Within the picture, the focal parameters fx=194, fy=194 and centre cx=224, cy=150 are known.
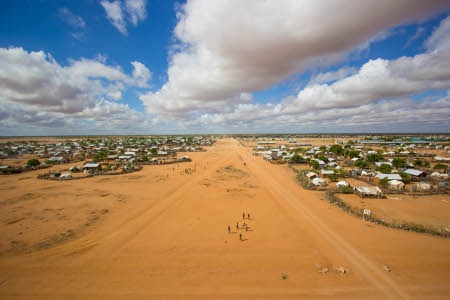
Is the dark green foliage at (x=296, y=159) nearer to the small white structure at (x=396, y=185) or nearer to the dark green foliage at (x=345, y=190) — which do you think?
the small white structure at (x=396, y=185)

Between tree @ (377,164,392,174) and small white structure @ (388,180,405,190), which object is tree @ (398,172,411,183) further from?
small white structure @ (388,180,405,190)

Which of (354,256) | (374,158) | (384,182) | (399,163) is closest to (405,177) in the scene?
(384,182)

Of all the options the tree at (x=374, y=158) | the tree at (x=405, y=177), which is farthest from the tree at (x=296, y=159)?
the tree at (x=405, y=177)

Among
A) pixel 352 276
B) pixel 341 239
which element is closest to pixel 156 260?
pixel 352 276

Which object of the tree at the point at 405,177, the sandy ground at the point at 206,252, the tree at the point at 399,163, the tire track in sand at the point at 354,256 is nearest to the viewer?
the tire track in sand at the point at 354,256

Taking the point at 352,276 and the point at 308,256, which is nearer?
the point at 352,276

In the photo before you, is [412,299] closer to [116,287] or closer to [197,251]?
[197,251]

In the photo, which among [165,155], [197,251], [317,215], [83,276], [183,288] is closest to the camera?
[183,288]

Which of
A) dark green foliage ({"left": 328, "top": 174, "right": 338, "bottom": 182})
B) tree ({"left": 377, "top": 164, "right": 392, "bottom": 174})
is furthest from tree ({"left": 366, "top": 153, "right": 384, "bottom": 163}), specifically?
dark green foliage ({"left": 328, "top": 174, "right": 338, "bottom": 182})
